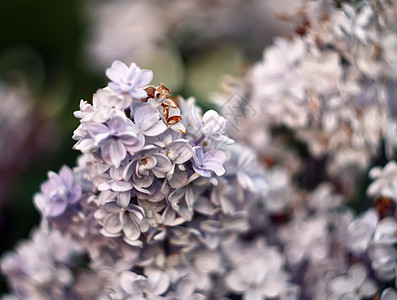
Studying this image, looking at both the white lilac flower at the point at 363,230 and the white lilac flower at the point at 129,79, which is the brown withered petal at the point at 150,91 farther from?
the white lilac flower at the point at 363,230

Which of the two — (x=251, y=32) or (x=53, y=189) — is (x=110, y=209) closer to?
(x=53, y=189)

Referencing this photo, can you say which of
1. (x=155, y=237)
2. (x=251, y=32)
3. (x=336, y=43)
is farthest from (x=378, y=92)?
(x=251, y=32)

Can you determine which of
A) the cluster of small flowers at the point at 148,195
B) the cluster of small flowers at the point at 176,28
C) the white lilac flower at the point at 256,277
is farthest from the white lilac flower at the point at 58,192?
the cluster of small flowers at the point at 176,28

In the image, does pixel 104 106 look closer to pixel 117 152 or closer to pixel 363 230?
pixel 117 152

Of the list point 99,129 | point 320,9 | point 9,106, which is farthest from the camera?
point 9,106

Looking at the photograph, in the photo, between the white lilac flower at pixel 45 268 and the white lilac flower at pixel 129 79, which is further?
the white lilac flower at pixel 45 268

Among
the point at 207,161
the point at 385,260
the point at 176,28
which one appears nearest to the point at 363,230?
Result: the point at 385,260
